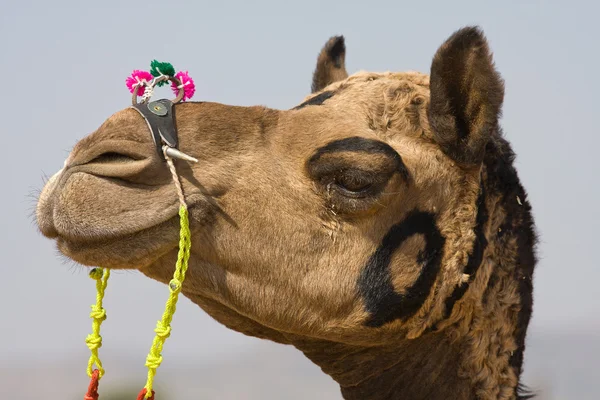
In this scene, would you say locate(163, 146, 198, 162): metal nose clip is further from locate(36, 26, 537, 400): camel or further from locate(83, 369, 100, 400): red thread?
locate(83, 369, 100, 400): red thread

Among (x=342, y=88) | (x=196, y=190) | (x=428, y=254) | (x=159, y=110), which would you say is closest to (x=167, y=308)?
(x=196, y=190)

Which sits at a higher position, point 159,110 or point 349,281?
point 159,110

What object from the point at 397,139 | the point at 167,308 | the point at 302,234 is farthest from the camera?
the point at 397,139

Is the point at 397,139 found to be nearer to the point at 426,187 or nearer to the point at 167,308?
the point at 426,187

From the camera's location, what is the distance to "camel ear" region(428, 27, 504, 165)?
181 inches

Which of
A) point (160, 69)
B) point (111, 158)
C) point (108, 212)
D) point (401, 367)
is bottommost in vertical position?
point (108, 212)

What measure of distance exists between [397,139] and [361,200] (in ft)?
1.55

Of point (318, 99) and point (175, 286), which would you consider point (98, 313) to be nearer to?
point (175, 286)

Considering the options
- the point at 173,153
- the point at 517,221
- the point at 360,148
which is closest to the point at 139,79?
the point at 173,153

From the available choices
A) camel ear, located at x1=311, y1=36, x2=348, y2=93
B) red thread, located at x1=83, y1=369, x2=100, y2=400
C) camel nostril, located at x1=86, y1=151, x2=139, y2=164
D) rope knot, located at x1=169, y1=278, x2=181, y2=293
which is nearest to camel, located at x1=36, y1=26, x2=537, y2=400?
camel nostril, located at x1=86, y1=151, x2=139, y2=164

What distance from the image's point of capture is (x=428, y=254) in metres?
4.55

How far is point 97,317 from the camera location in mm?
4188

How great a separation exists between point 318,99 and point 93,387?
1902 mm

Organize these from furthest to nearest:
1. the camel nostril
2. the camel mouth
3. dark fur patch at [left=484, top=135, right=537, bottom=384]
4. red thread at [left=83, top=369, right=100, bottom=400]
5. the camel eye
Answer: dark fur patch at [left=484, top=135, right=537, bottom=384] → the camel eye → red thread at [left=83, top=369, right=100, bottom=400] → the camel nostril → the camel mouth
